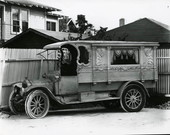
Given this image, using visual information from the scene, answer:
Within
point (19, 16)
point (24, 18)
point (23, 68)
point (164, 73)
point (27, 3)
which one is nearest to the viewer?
point (23, 68)

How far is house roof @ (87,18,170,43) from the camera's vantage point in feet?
52.6

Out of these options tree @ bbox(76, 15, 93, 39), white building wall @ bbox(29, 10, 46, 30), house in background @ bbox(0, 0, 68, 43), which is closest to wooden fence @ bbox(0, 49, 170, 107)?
tree @ bbox(76, 15, 93, 39)

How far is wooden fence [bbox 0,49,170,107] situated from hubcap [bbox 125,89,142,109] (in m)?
1.96

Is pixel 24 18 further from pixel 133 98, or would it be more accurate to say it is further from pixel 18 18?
pixel 133 98

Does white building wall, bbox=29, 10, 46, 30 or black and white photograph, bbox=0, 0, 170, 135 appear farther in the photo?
white building wall, bbox=29, 10, 46, 30

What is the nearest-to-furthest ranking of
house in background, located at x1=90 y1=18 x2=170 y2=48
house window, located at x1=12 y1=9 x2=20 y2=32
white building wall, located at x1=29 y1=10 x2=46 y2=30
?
house in background, located at x1=90 y1=18 x2=170 y2=48
house window, located at x1=12 y1=9 x2=20 y2=32
white building wall, located at x1=29 y1=10 x2=46 y2=30

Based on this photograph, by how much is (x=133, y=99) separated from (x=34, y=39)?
7861 millimetres

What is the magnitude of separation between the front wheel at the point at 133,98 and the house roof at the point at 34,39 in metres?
5.44

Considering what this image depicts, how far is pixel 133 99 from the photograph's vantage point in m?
11.8

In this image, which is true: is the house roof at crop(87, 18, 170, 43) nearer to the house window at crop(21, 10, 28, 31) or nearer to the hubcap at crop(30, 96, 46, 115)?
the hubcap at crop(30, 96, 46, 115)

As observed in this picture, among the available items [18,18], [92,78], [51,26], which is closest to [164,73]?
[92,78]

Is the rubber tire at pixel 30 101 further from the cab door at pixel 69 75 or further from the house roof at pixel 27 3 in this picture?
the house roof at pixel 27 3

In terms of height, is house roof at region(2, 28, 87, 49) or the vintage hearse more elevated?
house roof at region(2, 28, 87, 49)

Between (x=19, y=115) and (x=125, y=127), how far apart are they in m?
3.84
